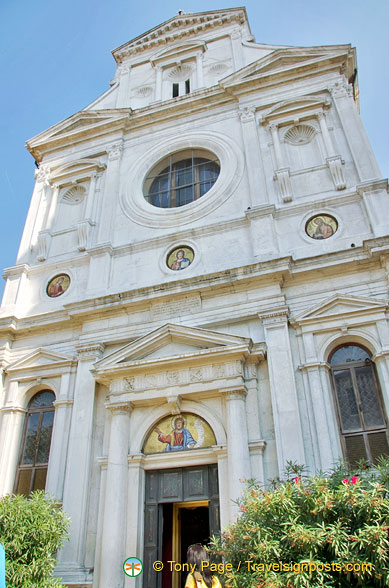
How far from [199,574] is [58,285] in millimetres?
11456

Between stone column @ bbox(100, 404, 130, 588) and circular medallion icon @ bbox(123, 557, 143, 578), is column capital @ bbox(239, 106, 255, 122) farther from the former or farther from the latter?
circular medallion icon @ bbox(123, 557, 143, 578)

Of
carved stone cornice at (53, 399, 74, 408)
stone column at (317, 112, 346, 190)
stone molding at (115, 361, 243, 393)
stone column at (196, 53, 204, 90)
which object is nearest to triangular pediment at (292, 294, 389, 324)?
stone molding at (115, 361, 243, 393)

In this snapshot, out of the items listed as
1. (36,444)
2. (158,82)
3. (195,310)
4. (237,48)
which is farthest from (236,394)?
(237,48)

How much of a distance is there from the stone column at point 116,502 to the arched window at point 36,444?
2.54 metres

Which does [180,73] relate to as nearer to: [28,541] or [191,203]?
[191,203]

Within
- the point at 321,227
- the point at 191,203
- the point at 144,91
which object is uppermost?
the point at 144,91

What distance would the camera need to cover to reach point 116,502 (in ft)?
35.0

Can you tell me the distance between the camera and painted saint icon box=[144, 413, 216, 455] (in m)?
11.2

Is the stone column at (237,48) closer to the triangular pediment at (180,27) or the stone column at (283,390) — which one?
the triangular pediment at (180,27)

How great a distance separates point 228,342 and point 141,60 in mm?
15022

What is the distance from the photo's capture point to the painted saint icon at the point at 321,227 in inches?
502

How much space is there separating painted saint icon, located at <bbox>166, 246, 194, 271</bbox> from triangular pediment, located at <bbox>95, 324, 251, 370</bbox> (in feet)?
8.11

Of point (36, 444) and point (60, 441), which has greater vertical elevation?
point (36, 444)

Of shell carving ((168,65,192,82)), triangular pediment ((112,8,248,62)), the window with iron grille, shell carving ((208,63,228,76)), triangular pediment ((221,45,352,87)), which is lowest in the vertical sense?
the window with iron grille
